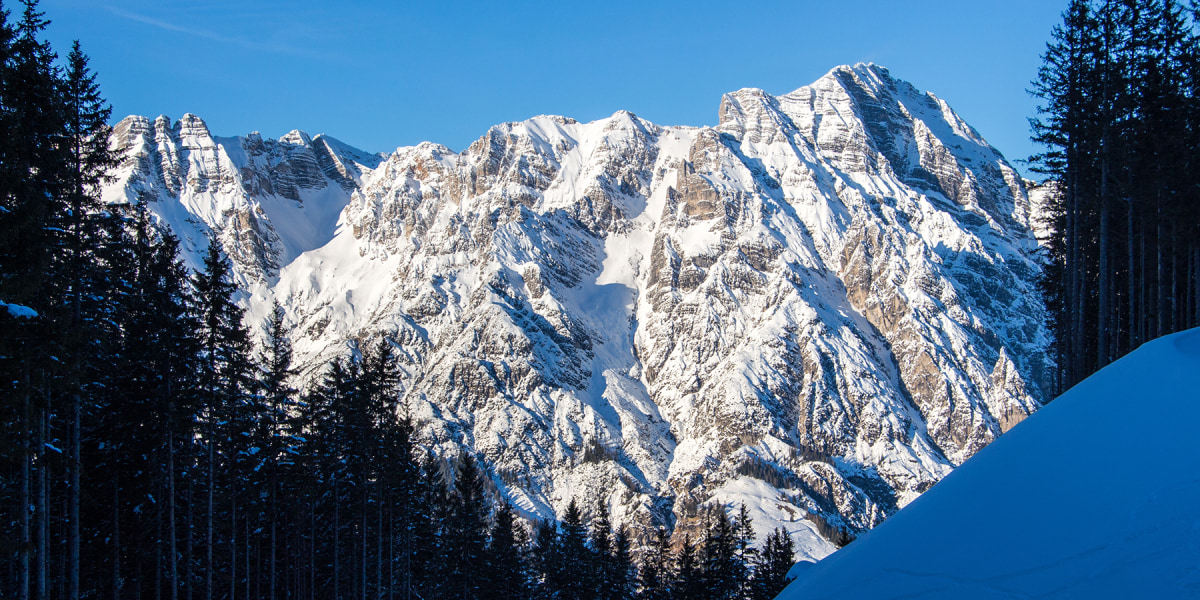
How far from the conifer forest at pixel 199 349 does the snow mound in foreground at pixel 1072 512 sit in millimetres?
13941

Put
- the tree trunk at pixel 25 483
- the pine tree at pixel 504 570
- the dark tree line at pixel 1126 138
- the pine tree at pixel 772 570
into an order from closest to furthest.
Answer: the tree trunk at pixel 25 483 < the dark tree line at pixel 1126 138 < the pine tree at pixel 772 570 < the pine tree at pixel 504 570

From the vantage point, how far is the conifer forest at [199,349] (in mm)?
16484

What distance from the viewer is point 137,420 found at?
78.5 feet

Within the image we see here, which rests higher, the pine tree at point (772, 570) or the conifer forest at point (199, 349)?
the conifer forest at point (199, 349)

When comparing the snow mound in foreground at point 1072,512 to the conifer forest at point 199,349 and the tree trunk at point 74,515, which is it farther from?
the tree trunk at point 74,515

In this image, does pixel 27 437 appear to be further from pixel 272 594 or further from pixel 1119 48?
pixel 1119 48

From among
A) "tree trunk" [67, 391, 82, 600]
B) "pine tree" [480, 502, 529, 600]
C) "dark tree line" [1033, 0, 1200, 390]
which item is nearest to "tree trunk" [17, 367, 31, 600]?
"tree trunk" [67, 391, 82, 600]

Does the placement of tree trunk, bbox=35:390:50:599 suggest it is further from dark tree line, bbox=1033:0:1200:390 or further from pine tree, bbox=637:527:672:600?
pine tree, bbox=637:527:672:600

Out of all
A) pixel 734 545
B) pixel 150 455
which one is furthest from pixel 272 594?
pixel 734 545

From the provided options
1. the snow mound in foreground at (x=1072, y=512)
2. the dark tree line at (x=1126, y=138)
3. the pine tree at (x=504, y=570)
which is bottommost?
the snow mound in foreground at (x=1072, y=512)

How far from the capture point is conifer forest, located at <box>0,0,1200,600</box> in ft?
54.1

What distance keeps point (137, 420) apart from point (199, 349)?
8.24ft

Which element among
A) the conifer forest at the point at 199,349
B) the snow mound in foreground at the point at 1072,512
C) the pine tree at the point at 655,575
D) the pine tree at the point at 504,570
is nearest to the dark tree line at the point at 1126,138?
the conifer forest at the point at 199,349

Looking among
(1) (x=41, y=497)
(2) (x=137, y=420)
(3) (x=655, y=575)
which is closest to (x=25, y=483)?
(1) (x=41, y=497)
